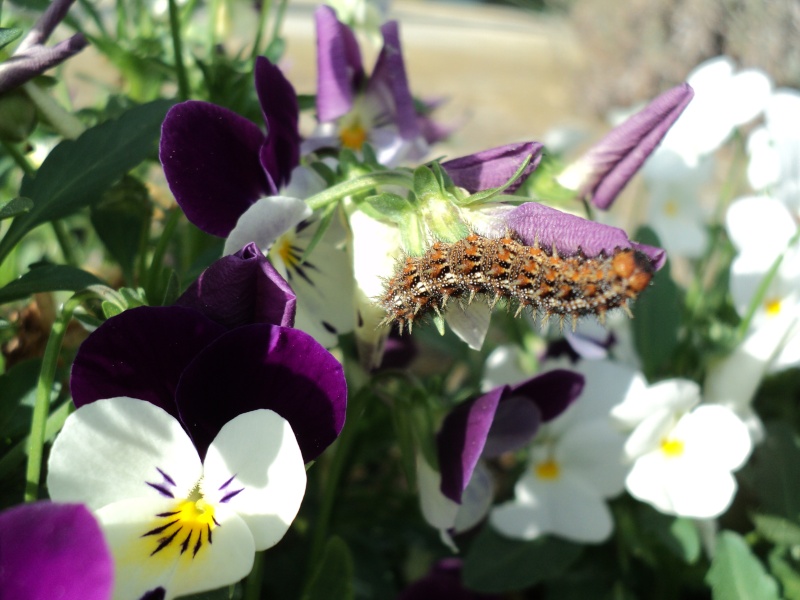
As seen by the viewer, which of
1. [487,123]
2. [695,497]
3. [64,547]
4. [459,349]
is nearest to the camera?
[64,547]

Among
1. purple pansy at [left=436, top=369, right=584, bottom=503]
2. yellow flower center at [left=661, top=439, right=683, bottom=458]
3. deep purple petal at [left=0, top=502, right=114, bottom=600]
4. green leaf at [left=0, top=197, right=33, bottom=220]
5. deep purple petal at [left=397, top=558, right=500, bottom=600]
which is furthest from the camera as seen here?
deep purple petal at [left=397, top=558, right=500, bottom=600]

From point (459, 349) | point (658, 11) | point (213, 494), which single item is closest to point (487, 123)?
point (658, 11)

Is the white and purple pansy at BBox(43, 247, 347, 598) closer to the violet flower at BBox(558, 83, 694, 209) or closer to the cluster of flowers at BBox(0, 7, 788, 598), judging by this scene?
the cluster of flowers at BBox(0, 7, 788, 598)

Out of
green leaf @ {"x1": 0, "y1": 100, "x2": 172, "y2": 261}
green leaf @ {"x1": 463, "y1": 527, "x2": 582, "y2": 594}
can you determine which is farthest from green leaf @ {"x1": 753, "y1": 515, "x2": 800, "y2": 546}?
green leaf @ {"x1": 0, "y1": 100, "x2": 172, "y2": 261}

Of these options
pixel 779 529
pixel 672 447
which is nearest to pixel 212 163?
pixel 672 447

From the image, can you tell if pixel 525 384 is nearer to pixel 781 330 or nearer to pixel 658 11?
pixel 781 330

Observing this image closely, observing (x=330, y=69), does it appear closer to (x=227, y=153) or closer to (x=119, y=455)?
(x=227, y=153)
